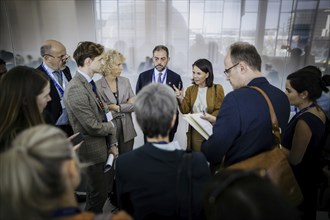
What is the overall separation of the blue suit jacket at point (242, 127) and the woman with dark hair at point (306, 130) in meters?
0.37

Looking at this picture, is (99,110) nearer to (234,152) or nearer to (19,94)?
(19,94)

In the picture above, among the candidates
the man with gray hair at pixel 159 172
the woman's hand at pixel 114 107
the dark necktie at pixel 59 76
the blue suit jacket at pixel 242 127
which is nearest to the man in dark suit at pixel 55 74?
the dark necktie at pixel 59 76

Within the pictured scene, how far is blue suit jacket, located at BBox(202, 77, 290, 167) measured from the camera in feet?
4.26

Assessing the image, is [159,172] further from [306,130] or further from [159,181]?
[306,130]

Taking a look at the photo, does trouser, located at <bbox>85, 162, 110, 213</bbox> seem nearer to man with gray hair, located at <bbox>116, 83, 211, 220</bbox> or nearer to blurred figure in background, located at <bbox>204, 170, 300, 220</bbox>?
man with gray hair, located at <bbox>116, 83, 211, 220</bbox>

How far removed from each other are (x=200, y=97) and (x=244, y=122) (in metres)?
1.35

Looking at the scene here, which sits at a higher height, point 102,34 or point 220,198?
point 102,34

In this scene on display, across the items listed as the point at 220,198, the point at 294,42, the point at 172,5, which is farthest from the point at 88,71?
the point at 294,42

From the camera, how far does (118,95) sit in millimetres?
2590

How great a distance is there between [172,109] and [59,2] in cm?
328

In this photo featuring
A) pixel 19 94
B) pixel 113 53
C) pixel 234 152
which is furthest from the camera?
pixel 113 53

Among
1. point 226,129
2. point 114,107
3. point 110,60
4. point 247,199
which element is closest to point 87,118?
point 114,107

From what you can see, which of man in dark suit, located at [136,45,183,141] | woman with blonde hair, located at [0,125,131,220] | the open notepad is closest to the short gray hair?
woman with blonde hair, located at [0,125,131,220]

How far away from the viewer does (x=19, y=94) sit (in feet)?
4.07
